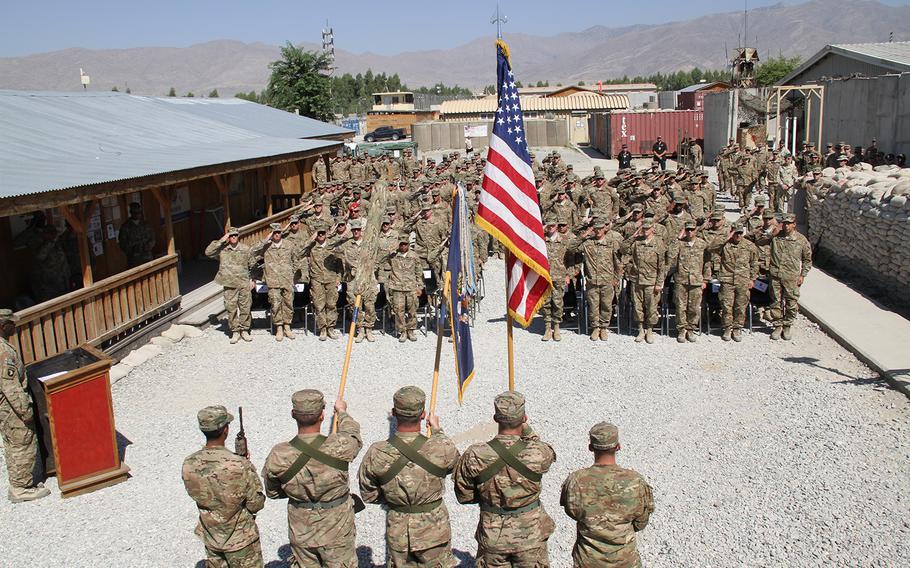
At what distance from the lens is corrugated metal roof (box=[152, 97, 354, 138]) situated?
25.4 metres

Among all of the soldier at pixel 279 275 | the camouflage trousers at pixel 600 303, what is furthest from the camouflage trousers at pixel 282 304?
the camouflage trousers at pixel 600 303

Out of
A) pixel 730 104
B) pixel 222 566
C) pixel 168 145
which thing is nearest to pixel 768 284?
pixel 222 566

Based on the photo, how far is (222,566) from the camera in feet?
18.4

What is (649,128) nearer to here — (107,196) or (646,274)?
(646,274)

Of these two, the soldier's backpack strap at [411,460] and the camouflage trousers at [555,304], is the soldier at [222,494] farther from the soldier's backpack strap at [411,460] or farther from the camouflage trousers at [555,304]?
the camouflage trousers at [555,304]

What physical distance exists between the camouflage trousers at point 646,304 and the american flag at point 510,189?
542 cm

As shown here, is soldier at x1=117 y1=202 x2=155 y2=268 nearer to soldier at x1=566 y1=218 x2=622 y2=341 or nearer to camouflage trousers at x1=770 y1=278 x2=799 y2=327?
soldier at x1=566 y1=218 x2=622 y2=341

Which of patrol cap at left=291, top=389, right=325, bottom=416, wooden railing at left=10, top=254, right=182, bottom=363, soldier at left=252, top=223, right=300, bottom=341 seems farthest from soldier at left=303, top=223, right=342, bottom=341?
patrol cap at left=291, top=389, right=325, bottom=416

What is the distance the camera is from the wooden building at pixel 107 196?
1062cm

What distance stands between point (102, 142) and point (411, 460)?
12.3m

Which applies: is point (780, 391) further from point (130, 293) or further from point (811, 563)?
point (130, 293)

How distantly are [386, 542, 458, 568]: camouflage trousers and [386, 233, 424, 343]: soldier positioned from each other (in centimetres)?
723

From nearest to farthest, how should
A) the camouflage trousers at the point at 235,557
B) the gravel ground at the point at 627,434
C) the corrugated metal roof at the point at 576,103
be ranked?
the camouflage trousers at the point at 235,557
the gravel ground at the point at 627,434
the corrugated metal roof at the point at 576,103

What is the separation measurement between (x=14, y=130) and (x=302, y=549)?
11.4 metres
